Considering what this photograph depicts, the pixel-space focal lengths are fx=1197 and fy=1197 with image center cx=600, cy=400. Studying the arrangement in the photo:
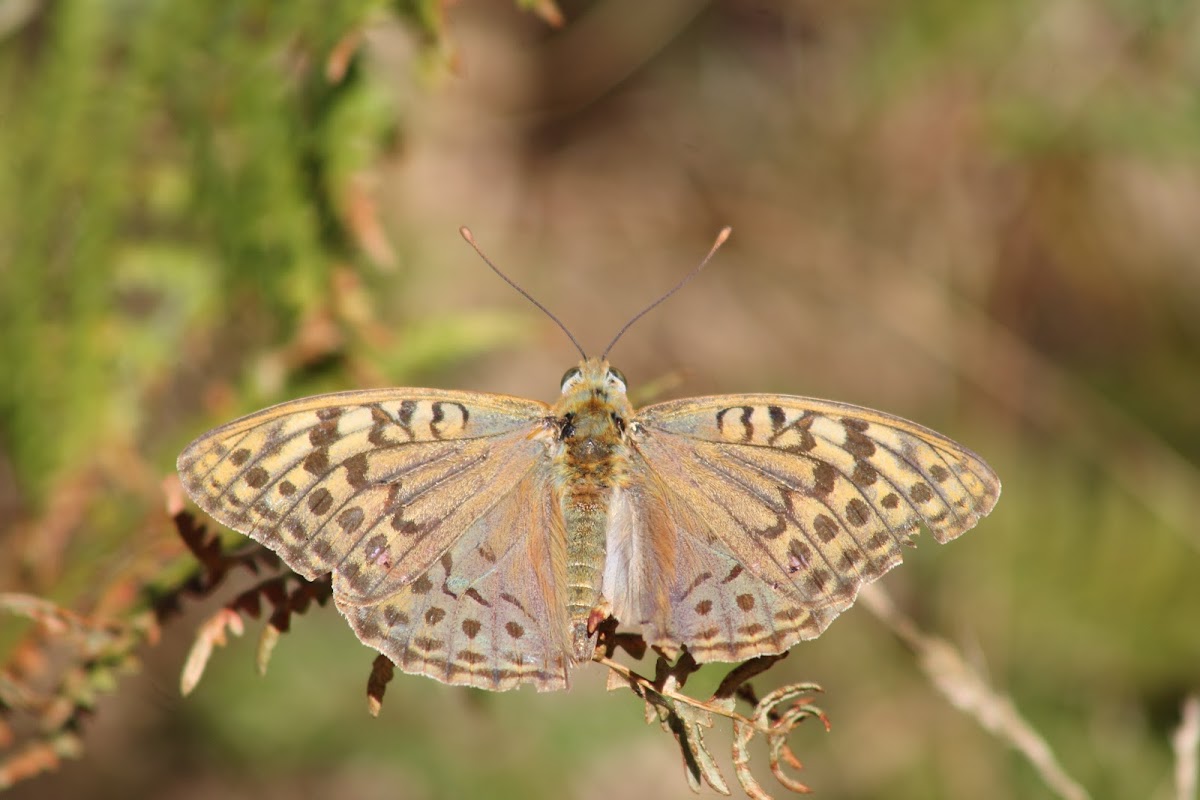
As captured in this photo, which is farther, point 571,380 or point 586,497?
point 571,380

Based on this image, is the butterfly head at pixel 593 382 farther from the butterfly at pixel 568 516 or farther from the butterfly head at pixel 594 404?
the butterfly at pixel 568 516

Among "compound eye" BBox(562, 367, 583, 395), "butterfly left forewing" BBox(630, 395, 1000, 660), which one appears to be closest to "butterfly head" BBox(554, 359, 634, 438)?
"compound eye" BBox(562, 367, 583, 395)

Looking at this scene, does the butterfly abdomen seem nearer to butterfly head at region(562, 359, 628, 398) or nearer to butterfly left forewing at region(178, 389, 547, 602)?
butterfly head at region(562, 359, 628, 398)

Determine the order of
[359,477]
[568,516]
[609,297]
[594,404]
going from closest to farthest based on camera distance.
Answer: [359,477]
[568,516]
[594,404]
[609,297]

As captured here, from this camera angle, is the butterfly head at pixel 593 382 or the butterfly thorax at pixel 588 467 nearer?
the butterfly thorax at pixel 588 467

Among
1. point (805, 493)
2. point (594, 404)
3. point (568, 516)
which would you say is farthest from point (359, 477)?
point (805, 493)

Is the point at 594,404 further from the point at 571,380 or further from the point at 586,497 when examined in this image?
the point at 586,497

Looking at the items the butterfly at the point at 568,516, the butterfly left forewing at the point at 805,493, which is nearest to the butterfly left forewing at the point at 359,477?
the butterfly at the point at 568,516
